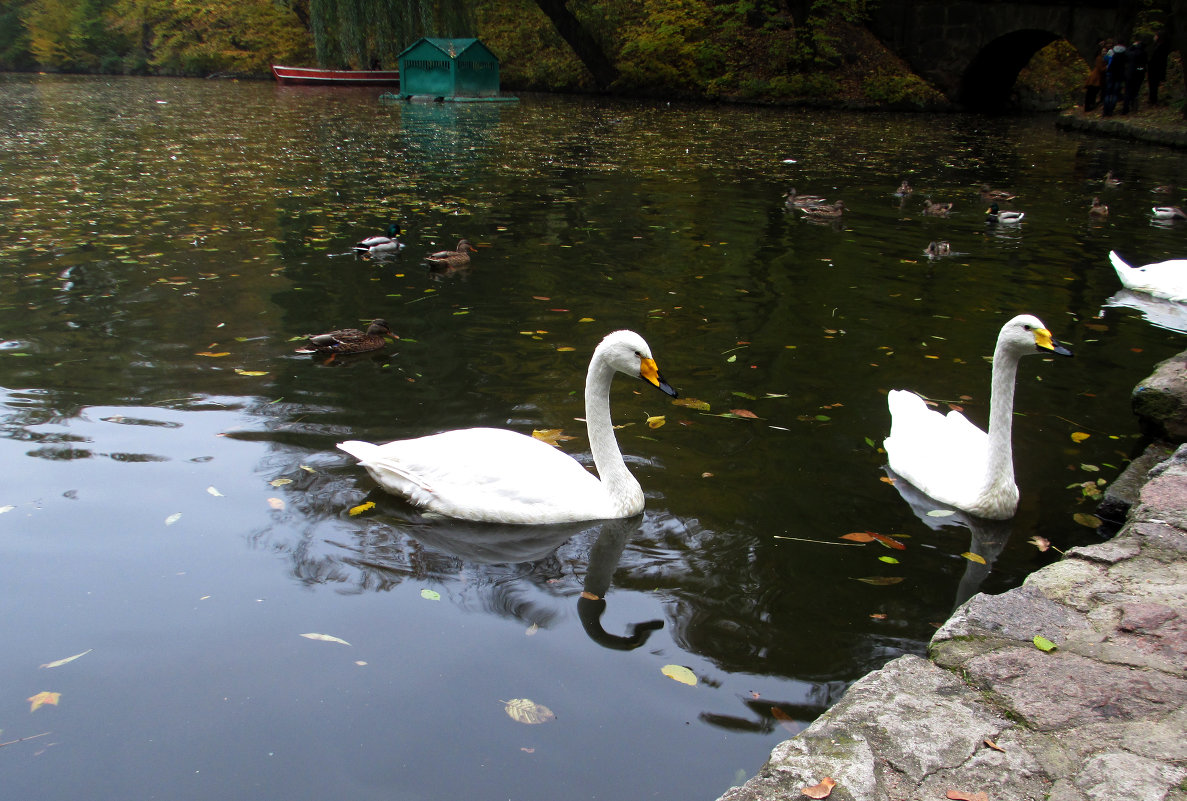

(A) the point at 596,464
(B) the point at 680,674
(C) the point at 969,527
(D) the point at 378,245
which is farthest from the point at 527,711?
(D) the point at 378,245

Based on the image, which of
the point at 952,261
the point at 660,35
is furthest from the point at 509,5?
the point at 952,261

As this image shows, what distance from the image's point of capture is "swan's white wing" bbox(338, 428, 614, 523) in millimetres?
4387

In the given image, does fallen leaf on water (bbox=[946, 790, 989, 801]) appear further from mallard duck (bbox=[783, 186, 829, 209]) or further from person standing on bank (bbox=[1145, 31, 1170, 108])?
person standing on bank (bbox=[1145, 31, 1170, 108])

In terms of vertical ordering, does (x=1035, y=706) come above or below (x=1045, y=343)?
below

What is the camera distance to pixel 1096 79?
1032 inches

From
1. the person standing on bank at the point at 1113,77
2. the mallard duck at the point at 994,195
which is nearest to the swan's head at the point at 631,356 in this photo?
the mallard duck at the point at 994,195

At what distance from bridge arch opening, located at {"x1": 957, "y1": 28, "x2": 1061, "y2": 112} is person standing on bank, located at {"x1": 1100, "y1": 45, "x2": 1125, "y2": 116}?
22.0ft

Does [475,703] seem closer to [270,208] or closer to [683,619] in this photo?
[683,619]

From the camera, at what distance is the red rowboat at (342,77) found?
39.6 m

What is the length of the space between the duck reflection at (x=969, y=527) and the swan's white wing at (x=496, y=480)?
1.74 m

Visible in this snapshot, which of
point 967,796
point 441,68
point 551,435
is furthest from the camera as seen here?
point 441,68

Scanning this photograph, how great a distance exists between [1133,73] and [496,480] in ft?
87.8

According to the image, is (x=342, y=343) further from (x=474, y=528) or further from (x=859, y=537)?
(x=859, y=537)

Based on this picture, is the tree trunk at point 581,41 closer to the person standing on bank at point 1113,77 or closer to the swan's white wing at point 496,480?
the person standing on bank at point 1113,77
